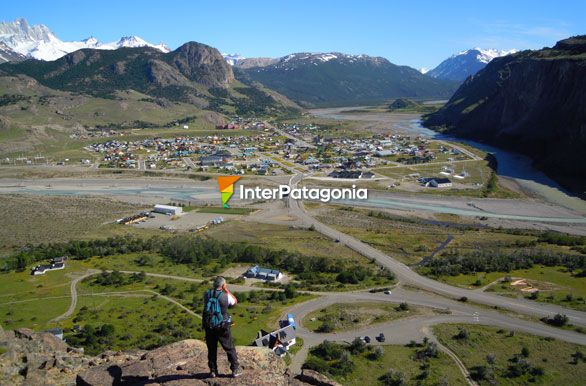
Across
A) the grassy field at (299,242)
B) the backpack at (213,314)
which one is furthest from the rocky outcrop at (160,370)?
the grassy field at (299,242)

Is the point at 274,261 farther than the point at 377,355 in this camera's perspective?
Yes

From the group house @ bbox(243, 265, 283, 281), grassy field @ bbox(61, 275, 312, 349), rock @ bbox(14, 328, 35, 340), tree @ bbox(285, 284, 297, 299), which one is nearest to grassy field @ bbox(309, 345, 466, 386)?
grassy field @ bbox(61, 275, 312, 349)

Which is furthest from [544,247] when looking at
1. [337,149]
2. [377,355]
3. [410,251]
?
[337,149]

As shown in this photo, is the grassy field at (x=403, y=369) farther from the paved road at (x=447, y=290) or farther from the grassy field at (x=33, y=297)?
the grassy field at (x=33, y=297)

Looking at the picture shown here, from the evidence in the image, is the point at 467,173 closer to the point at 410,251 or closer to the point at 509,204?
the point at 509,204

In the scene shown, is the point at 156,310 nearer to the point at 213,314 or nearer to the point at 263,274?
the point at 263,274

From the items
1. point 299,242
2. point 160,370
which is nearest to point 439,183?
point 299,242
